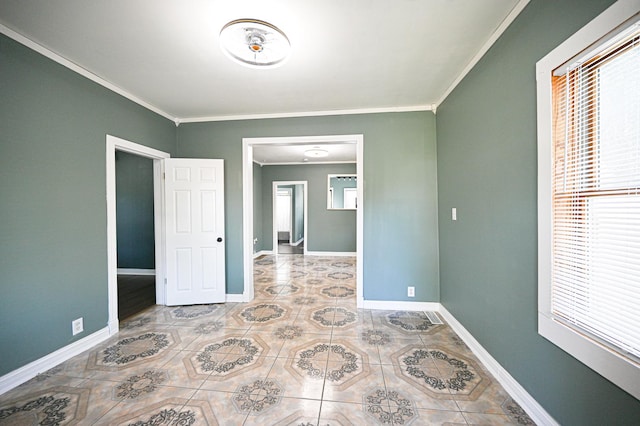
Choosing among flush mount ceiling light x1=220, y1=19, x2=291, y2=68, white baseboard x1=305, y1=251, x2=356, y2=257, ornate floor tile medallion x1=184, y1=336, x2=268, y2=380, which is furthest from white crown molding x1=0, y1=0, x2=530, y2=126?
white baseboard x1=305, y1=251, x2=356, y2=257

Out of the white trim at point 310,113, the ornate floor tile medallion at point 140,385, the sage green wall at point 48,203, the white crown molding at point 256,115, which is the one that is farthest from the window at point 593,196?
the sage green wall at point 48,203

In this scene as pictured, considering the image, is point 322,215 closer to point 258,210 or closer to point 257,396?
point 258,210

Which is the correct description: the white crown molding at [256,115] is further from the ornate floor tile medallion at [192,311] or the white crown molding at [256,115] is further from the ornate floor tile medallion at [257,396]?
the ornate floor tile medallion at [257,396]

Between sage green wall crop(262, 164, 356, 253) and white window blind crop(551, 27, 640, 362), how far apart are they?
17.5ft

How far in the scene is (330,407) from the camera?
61.7 inches

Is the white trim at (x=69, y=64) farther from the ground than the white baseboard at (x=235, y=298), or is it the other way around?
the white trim at (x=69, y=64)

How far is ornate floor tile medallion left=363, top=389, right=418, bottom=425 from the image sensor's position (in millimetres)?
1478

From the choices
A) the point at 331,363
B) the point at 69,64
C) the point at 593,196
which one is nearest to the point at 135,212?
the point at 69,64

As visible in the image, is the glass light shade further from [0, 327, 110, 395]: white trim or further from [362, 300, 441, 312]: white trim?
[0, 327, 110, 395]: white trim

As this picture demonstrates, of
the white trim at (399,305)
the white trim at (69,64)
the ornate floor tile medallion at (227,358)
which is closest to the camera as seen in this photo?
the white trim at (69,64)

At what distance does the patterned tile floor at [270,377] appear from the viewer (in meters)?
1.51

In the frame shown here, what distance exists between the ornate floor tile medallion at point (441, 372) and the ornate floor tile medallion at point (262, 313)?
1469 mm

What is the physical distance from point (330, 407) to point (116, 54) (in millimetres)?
3203

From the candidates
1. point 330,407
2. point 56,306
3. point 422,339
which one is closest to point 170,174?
point 56,306
